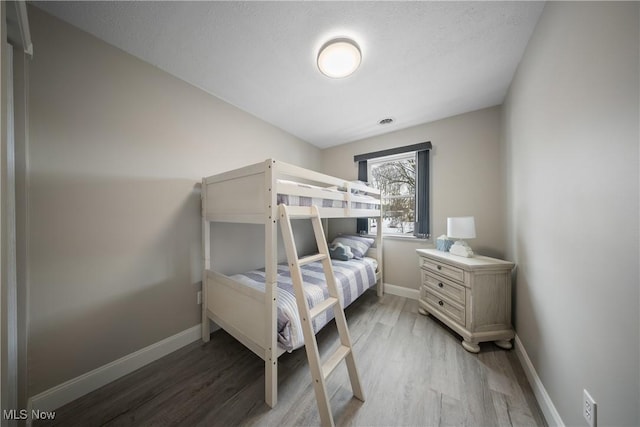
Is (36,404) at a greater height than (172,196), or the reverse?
(172,196)

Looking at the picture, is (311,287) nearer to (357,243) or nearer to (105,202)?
(357,243)

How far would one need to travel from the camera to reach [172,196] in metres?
1.75

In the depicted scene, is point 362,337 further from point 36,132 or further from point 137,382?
point 36,132

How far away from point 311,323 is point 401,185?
8.25 ft

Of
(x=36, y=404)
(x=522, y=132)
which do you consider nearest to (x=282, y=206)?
(x=36, y=404)

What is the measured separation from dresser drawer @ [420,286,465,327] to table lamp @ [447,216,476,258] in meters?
0.50

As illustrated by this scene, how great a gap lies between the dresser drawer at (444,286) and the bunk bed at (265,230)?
1.17 m

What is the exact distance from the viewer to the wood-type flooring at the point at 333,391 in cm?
115

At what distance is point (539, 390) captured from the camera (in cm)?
123

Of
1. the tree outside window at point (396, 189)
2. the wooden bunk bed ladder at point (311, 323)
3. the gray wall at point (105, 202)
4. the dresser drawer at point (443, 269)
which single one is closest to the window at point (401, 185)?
the tree outside window at point (396, 189)

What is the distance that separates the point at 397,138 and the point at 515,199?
62.4 inches

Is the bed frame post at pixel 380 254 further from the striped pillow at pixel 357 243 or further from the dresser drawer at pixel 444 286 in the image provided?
the dresser drawer at pixel 444 286

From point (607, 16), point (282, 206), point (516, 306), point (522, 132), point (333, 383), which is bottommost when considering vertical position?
point (333, 383)

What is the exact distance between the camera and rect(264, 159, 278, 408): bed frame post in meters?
1.24
